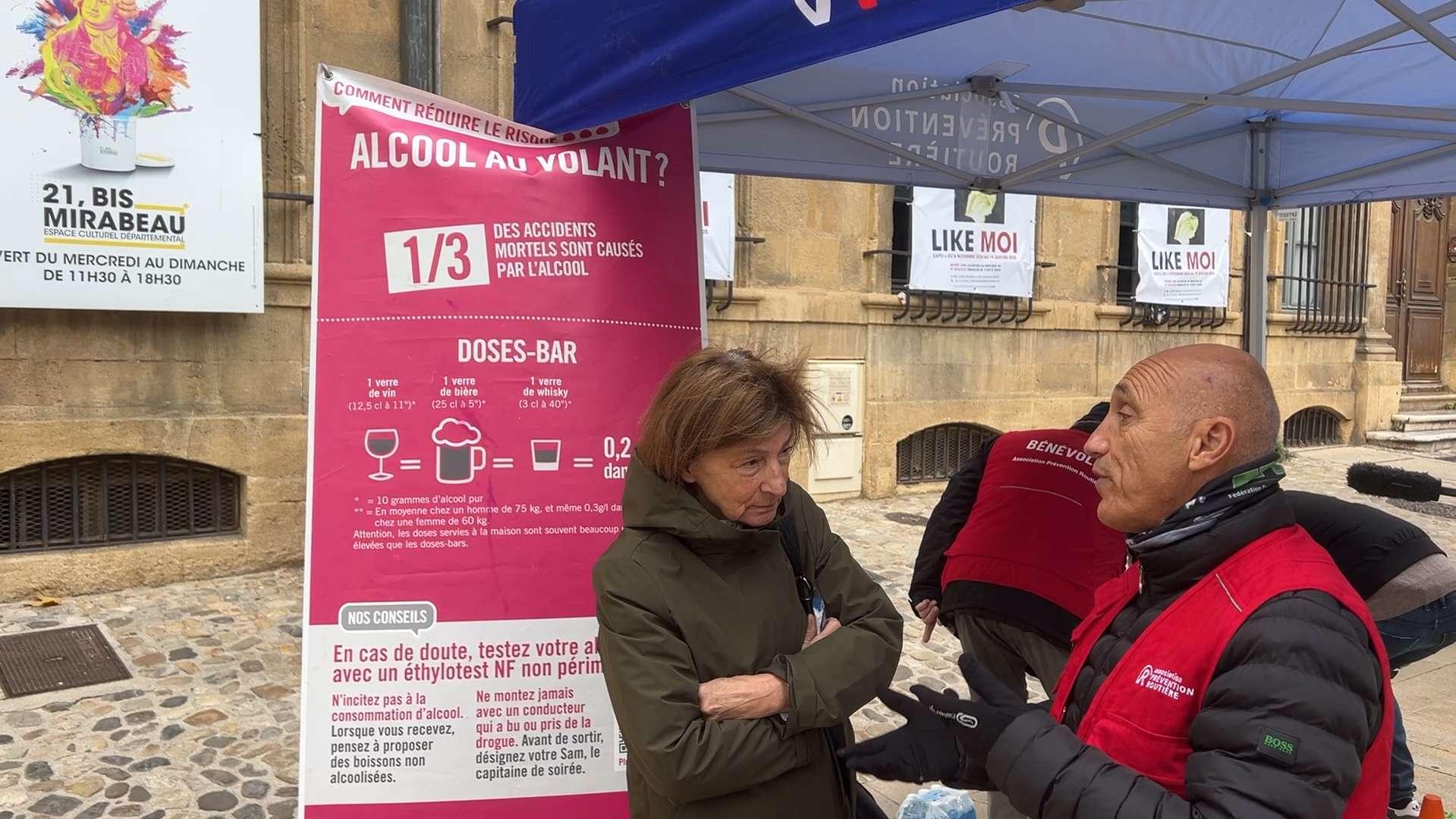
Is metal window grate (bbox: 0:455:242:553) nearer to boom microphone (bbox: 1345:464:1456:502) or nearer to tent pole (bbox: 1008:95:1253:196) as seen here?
tent pole (bbox: 1008:95:1253:196)

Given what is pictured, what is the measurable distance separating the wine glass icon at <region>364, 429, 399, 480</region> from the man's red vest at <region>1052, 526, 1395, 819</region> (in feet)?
6.30

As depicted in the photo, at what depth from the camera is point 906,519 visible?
10.1 m

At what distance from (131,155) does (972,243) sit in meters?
7.98

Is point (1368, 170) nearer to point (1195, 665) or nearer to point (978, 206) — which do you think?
point (1195, 665)

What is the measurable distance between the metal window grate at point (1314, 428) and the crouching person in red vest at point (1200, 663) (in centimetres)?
1548

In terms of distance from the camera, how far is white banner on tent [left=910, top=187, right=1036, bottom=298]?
1099 centimetres

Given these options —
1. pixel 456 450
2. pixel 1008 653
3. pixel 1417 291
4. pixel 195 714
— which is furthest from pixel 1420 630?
pixel 1417 291

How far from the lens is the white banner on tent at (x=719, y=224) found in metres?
9.54

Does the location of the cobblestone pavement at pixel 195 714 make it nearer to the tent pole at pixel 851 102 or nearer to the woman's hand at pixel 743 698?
the woman's hand at pixel 743 698

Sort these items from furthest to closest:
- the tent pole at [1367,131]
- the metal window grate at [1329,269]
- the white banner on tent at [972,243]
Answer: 1. the metal window grate at [1329,269]
2. the white banner on tent at [972,243]
3. the tent pole at [1367,131]

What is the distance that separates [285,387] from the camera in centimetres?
767

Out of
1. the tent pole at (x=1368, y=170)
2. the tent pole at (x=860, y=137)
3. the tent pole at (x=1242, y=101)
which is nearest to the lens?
the tent pole at (x=1242, y=101)

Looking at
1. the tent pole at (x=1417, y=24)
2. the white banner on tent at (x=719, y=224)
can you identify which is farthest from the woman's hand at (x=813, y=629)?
the white banner on tent at (x=719, y=224)

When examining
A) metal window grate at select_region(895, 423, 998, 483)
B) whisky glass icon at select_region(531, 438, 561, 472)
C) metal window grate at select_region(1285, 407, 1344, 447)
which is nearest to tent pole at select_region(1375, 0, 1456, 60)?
whisky glass icon at select_region(531, 438, 561, 472)
